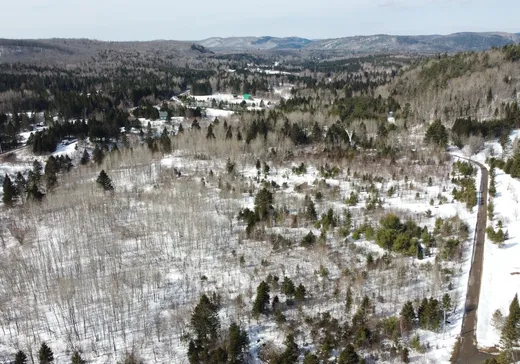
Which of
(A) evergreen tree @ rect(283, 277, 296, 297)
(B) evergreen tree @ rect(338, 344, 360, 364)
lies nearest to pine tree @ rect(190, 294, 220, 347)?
(A) evergreen tree @ rect(283, 277, 296, 297)

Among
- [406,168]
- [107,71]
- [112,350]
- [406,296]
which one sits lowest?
[112,350]

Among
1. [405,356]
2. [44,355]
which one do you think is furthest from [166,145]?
[405,356]

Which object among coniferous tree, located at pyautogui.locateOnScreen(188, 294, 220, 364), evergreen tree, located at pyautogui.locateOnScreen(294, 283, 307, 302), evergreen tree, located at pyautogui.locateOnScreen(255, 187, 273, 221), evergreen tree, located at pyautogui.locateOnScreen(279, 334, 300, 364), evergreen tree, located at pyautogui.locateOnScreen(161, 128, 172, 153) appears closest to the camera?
evergreen tree, located at pyautogui.locateOnScreen(279, 334, 300, 364)

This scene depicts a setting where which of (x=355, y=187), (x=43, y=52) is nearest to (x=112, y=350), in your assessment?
(x=355, y=187)

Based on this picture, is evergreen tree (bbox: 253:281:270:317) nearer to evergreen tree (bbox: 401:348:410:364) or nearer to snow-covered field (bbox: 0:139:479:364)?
snow-covered field (bbox: 0:139:479:364)

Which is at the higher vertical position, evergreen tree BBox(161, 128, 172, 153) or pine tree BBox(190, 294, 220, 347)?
evergreen tree BBox(161, 128, 172, 153)

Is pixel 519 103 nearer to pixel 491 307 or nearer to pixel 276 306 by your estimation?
pixel 491 307

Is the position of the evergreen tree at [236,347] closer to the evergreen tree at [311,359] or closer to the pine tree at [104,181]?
the evergreen tree at [311,359]
